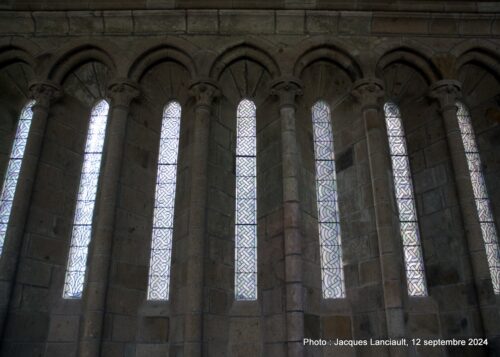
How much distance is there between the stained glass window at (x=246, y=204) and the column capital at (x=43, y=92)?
339 centimetres

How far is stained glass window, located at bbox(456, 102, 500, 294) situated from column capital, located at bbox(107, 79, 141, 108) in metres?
6.18

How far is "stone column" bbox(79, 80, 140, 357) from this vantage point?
647 centimetres

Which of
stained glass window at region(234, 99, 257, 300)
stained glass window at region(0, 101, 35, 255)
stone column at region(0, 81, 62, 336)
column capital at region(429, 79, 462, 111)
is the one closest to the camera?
stone column at region(0, 81, 62, 336)

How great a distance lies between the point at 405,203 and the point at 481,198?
1.41m

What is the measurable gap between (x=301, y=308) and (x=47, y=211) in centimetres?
445

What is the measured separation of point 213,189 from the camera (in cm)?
772

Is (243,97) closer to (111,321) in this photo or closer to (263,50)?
(263,50)

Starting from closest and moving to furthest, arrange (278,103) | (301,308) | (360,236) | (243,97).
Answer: (301,308) < (360,236) < (278,103) < (243,97)

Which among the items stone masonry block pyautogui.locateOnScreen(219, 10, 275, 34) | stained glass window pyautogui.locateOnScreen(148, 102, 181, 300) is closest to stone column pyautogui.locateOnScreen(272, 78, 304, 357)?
stone masonry block pyautogui.locateOnScreen(219, 10, 275, 34)

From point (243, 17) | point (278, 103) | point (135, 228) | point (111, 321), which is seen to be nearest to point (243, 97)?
point (278, 103)

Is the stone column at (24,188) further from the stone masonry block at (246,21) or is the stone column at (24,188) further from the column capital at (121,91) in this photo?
the stone masonry block at (246,21)

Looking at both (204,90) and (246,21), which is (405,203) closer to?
(204,90)

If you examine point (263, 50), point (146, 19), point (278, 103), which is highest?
point (146, 19)

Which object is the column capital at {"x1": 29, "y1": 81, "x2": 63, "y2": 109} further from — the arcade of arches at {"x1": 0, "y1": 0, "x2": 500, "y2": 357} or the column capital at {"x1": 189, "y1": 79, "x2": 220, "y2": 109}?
the column capital at {"x1": 189, "y1": 79, "x2": 220, "y2": 109}
